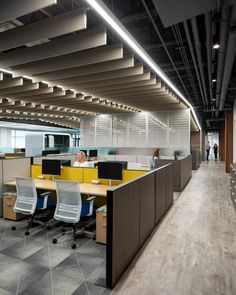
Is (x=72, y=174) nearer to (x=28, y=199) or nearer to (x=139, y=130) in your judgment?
(x=28, y=199)

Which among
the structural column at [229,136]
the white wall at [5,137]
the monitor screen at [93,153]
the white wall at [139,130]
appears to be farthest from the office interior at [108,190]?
the white wall at [5,137]

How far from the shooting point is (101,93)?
6371 mm

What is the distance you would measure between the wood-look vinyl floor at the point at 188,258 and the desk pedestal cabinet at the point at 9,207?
2.71 meters

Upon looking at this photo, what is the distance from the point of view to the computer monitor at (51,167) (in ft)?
15.3

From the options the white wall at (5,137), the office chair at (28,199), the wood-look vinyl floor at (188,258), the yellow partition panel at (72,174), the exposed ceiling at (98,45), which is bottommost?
the wood-look vinyl floor at (188,258)

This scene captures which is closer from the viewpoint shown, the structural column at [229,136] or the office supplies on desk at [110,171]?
→ the office supplies on desk at [110,171]

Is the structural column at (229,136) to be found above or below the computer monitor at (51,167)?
above

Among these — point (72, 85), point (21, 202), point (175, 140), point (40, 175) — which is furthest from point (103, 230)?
point (175, 140)

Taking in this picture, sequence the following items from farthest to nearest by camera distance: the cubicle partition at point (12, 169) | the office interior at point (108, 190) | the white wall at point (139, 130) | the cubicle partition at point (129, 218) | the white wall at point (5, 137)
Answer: the white wall at point (5, 137) → the white wall at point (139, 130) → the cubicle partition at point (12, 169) → the office interior at point (108, 190) → the cubicle partition at point (129, 218)

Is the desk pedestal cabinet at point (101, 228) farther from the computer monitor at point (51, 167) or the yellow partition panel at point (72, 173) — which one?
the computer monitor at point (51, 167)

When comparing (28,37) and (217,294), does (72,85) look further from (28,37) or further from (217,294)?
(217,294)

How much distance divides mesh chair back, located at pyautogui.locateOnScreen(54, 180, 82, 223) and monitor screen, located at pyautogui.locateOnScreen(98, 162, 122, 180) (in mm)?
877

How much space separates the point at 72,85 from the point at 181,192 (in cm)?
448

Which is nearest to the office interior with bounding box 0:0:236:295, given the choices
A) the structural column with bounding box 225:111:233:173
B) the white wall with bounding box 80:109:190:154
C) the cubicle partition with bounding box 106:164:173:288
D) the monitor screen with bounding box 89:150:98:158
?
the cubicle partition with bounding box 106:164:173:288
